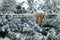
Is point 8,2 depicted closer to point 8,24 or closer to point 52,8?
point 8,24

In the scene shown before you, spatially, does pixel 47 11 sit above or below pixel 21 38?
above

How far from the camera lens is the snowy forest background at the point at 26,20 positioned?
2195 mm

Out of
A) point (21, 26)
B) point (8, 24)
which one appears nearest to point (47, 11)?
point (21, 26)

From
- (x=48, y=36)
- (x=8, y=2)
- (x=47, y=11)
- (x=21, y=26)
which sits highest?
(x=8, y=2)

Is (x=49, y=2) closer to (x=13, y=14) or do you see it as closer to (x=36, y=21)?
(x=36, y=21)

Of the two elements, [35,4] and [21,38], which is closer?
[21,38]

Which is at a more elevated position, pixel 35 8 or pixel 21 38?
pixel 35 8

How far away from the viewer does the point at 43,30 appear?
222 cm

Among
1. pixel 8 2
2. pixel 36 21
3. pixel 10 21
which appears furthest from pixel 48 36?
pixel 8 2

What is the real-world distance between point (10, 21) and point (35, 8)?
1.37 feet

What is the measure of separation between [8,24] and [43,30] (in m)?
0.50

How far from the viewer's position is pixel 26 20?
230 centimetres

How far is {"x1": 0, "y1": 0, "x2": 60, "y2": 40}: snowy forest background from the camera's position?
220 centimetres

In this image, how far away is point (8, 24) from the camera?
223 cm
